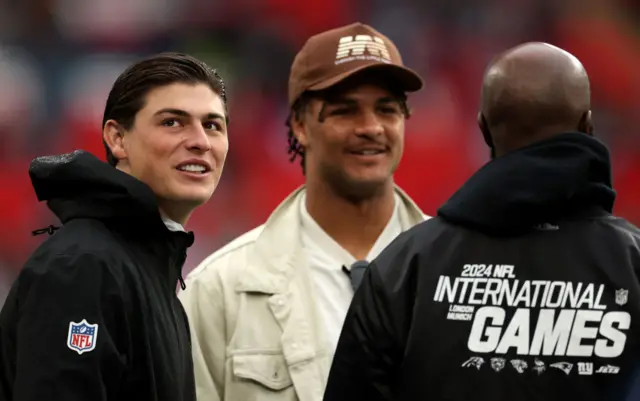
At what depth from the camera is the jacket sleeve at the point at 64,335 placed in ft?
6.90

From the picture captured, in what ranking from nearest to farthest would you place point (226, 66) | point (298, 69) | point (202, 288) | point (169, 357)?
1. point (169, 357)
2. point (202, 288)
3. point (298, 69)
4. point (226, 66)

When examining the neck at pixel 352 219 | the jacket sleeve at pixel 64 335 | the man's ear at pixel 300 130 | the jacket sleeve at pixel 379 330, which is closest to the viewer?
the jacket sleeve at pixel 64 335

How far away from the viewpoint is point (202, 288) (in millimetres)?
3199

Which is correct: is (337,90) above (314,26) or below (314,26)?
below

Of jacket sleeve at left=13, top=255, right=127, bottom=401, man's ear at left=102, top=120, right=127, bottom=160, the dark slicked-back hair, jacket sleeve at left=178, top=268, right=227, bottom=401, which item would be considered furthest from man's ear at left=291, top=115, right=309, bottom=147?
jacket sleeve at left=13, top=255, right=127, bottom=401

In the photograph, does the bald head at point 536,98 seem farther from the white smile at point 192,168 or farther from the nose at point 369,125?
the nose at point 369,125

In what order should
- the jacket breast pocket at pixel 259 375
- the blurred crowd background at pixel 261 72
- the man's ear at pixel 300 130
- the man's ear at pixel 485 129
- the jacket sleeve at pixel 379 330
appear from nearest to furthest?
the jacket sleeve at pixel 379 330, the man's ear at pixel 485 129, the jacket breast pocket at pixel 259 375, the man's ear at pixel 300 130, the blurred crowd background at pixel 261 72

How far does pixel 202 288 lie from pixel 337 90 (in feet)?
2.30

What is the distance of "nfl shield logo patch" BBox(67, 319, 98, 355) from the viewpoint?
2.12 meters

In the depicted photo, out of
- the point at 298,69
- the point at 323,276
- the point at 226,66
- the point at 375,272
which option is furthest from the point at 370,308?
the point at 226,66

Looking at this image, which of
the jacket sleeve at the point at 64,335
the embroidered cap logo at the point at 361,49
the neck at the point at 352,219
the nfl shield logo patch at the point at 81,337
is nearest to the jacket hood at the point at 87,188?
the jacket sleeve at the point at 64,335

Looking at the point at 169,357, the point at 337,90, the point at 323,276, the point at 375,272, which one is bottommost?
the point at 169,357

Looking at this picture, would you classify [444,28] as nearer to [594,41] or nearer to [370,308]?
[594,41]

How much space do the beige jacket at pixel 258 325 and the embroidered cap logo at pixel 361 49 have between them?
1.77ft
